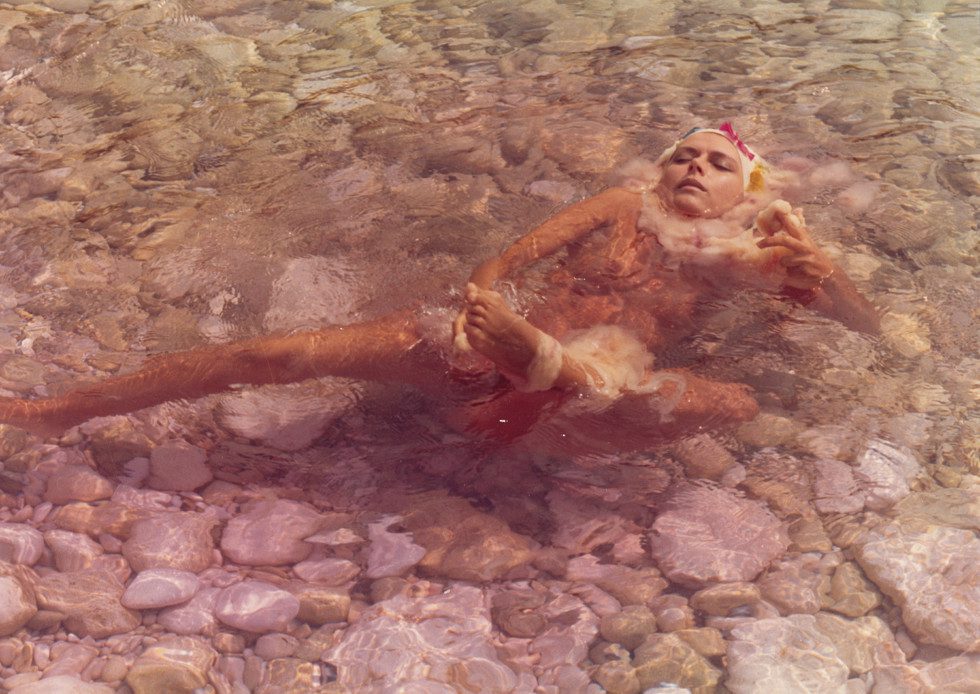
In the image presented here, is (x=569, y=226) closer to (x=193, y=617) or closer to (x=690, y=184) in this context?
(x=690, y=184)

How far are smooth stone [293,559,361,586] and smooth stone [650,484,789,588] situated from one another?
38.9 inches

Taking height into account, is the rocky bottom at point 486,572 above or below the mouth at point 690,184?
below

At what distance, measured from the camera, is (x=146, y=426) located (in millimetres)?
3525

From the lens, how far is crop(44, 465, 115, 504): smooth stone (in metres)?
3.24

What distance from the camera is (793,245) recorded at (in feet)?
11.1

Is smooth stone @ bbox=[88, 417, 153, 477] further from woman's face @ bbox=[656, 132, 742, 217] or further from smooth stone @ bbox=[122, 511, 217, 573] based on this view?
→ woman's face @ bbox=[656, 132, 742, 217]

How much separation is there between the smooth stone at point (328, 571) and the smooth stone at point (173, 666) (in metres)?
0.38

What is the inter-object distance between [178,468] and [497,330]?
135 cm

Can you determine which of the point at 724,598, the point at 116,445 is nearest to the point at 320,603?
the point at 116,445

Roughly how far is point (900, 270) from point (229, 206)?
3.21 meters

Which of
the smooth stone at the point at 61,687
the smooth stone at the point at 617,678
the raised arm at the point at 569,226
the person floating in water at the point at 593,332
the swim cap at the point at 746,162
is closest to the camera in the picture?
the smooth stone at the point at 61,687

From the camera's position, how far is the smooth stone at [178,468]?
3.33 m

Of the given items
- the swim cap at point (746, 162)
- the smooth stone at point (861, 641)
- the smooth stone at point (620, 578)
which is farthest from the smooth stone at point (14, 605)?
the swim cap at point (746, 162)

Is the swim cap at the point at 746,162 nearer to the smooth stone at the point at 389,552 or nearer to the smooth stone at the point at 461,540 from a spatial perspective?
the smooth stone at the point at 461,540
